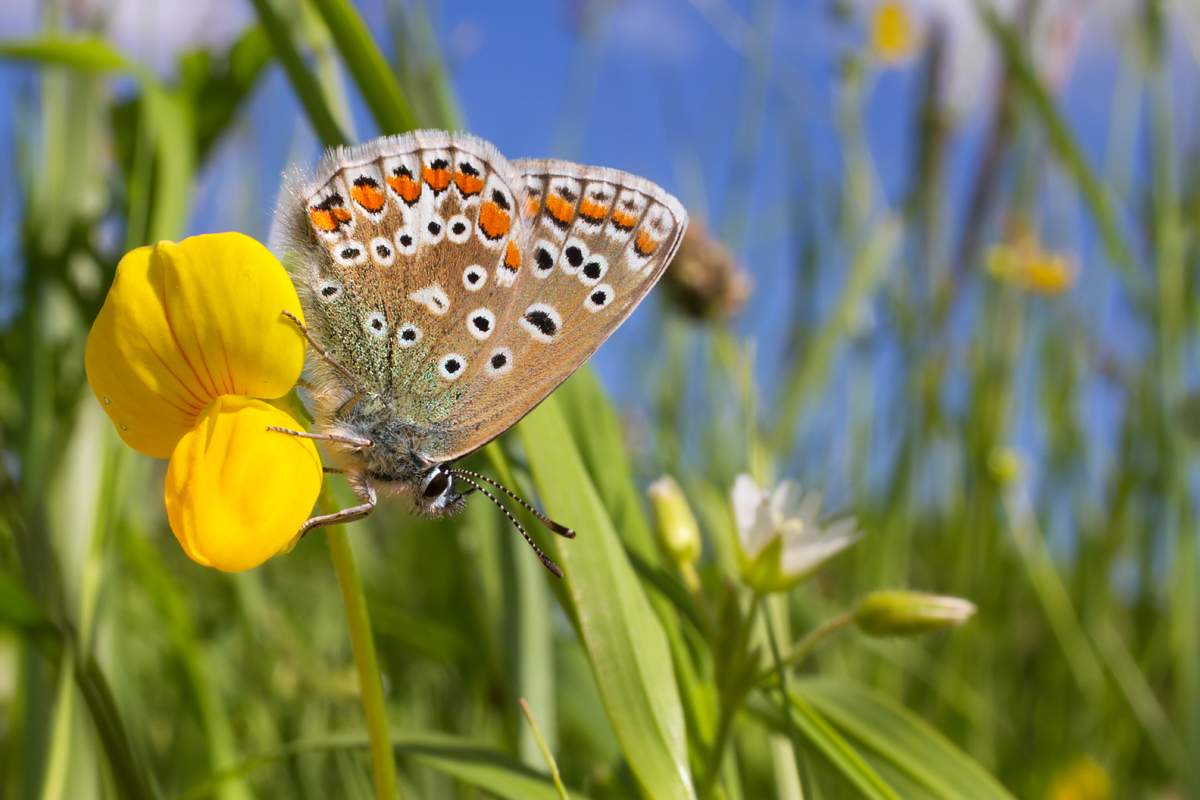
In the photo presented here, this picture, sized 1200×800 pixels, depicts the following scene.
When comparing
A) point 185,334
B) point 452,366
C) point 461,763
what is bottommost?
point 461,763

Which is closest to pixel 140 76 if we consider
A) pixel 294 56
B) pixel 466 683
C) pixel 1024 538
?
pixel 294 56

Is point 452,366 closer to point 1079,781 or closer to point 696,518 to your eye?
point 696,518

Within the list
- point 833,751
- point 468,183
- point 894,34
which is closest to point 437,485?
point 468,183

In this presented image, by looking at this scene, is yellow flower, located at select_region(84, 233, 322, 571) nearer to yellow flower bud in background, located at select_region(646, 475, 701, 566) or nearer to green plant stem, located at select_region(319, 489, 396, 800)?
green plant stem, located at select_region(319, 489, 396, 800)

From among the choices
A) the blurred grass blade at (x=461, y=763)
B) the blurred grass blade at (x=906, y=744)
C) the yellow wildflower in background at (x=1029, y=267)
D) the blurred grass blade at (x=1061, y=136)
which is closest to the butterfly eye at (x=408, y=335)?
the blurred grass blade at (x=461, y=763)

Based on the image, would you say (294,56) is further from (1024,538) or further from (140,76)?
(1024,538)

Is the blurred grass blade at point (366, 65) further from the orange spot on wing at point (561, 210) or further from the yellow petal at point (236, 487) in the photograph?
the yellow petal at point (236, 487)
